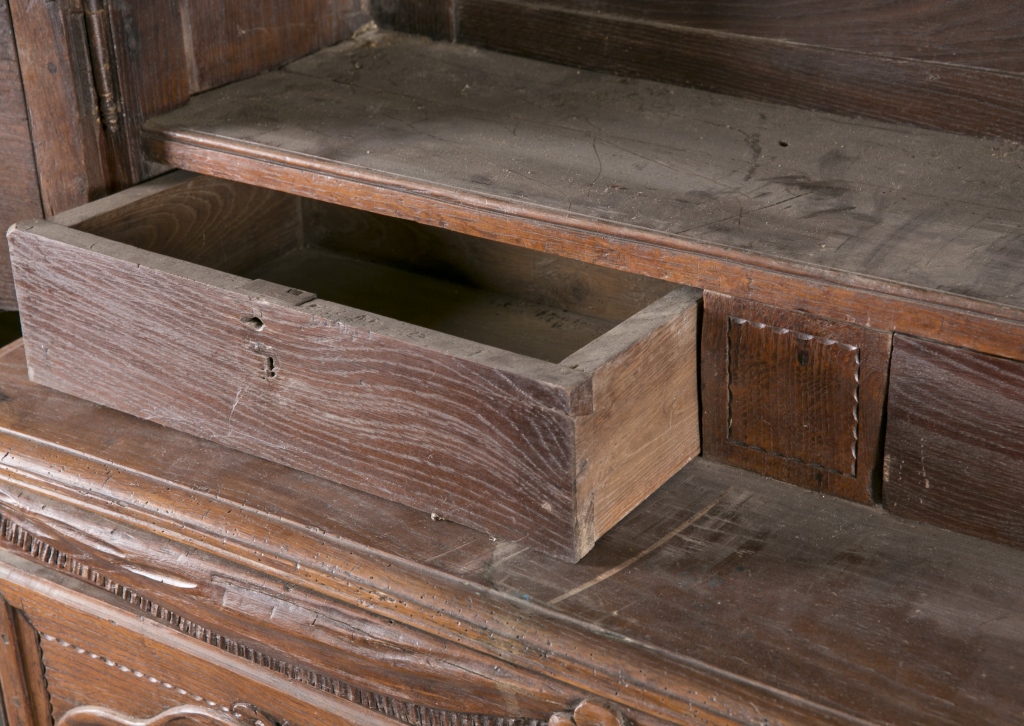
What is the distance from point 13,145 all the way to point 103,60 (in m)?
0.16

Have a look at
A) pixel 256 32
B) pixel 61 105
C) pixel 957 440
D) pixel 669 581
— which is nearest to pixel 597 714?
pixel 669 581

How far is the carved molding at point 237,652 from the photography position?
39.4 inches

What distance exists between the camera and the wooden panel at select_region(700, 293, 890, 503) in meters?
0.97

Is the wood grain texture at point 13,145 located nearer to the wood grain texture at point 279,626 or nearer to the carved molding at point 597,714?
the wood grain texture at point 279,626

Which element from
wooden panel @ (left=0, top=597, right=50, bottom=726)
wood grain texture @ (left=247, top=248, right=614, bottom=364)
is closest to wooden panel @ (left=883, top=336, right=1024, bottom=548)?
wood grain texture @ (left=247, top=248, right=614, bottom=364)

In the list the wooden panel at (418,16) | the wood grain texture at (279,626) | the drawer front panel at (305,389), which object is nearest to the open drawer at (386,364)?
the drawer front panel at (305,389)

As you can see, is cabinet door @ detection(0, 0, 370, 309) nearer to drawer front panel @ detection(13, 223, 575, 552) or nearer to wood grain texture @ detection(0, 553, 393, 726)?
drawer front panel @ detection(13, 223, 575, 552)

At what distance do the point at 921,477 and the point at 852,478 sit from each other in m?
0.06

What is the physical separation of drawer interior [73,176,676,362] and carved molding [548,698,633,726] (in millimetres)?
427

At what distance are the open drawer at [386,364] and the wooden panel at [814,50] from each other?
0.27 metres

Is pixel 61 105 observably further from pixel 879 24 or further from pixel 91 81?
pixel 879 24

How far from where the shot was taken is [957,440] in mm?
947

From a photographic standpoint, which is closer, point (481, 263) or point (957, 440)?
point (957, 440)

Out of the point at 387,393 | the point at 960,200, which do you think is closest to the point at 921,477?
the point at 960,200
